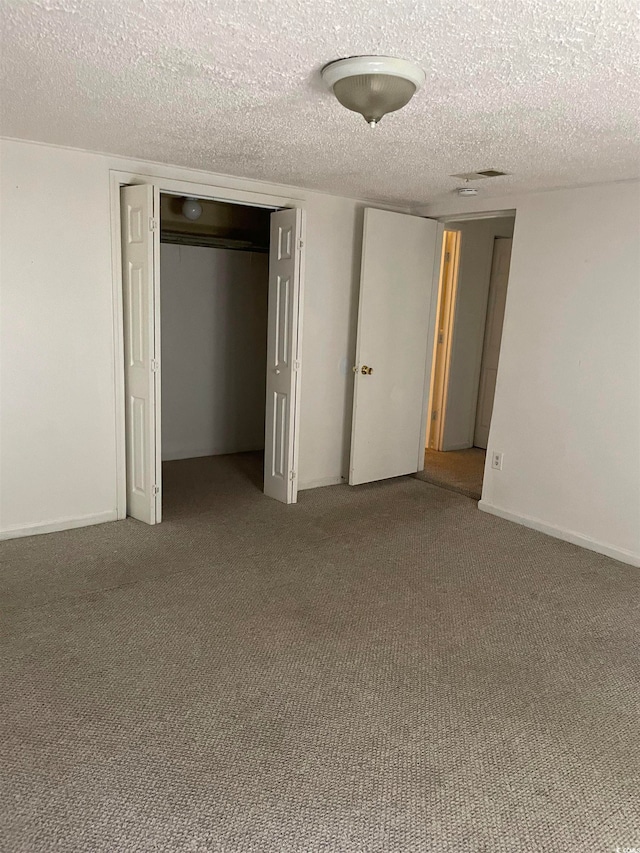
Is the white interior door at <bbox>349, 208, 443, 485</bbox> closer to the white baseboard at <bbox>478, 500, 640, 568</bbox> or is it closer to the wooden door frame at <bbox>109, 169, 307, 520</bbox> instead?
the wooden door frame at <bbox>109, 169, 307, 520</bbox>

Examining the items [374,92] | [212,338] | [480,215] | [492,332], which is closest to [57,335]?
[212,338]

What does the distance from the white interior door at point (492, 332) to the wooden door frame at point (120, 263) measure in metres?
2.78

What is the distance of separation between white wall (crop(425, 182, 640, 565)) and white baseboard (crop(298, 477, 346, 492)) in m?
1.26

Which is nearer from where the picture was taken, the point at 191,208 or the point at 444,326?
the point at 191,208

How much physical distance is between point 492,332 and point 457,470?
166 cm

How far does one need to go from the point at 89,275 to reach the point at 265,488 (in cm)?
200

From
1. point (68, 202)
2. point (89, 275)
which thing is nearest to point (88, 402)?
point (89, 275)

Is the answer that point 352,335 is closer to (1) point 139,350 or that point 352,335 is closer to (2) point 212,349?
(2) point 212,349

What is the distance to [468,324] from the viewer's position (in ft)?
21.2

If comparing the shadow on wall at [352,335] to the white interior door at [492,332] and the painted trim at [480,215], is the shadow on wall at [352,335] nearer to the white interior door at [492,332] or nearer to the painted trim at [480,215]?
the painted trim at [480,215]

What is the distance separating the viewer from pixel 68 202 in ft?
12.1

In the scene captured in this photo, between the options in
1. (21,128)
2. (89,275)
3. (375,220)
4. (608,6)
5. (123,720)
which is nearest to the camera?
(608,6)

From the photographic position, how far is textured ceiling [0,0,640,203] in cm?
175

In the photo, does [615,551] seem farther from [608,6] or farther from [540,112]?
[608,6]
